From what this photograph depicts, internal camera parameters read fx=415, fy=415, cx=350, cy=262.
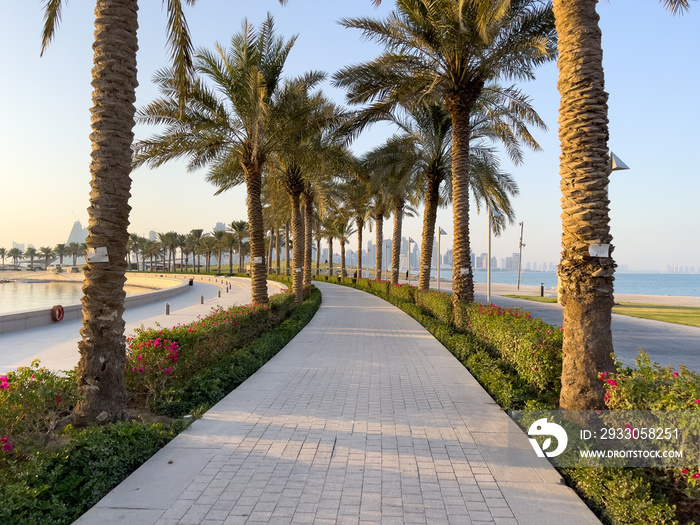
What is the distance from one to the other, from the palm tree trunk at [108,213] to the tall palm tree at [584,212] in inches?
191

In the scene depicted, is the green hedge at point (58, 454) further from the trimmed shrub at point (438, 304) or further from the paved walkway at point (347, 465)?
the trimmed shrub at point (438, 304)

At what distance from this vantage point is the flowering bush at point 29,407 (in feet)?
12.1

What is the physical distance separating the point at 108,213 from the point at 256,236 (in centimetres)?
701

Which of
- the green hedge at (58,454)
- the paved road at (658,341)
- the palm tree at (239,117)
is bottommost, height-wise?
the paved road at (658,341)

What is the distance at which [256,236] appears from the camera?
1160 cm

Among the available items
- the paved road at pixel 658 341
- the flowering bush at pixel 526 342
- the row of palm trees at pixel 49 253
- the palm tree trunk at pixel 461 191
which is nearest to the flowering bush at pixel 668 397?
the flowering bush at pixel 526 342

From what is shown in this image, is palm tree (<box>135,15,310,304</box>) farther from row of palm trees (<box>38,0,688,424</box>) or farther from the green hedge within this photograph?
the green hedge

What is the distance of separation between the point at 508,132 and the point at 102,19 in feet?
40.7

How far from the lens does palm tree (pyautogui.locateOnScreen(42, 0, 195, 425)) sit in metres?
4.46

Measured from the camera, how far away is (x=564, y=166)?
4539 millimetres

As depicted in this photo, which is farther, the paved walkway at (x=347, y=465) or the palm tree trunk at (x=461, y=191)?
the palm tree trunk at (x=461, y=191)

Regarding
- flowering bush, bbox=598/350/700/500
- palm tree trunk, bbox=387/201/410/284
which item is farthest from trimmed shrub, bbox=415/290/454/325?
flowering bush, bbox=598/350/700/500

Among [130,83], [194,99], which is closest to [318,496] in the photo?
[130,83]

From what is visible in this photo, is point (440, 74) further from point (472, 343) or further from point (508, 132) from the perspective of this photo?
point (472, 343)
